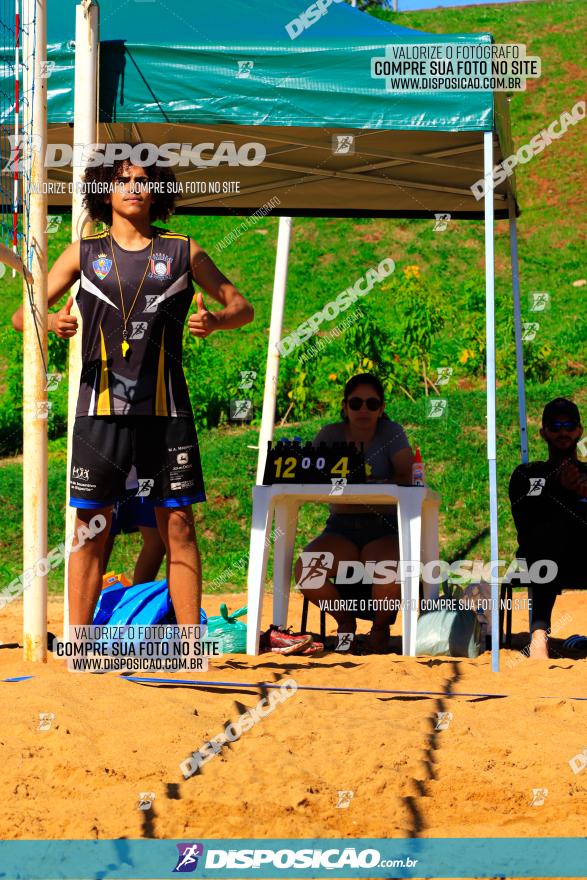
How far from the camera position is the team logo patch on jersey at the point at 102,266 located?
4.09 m

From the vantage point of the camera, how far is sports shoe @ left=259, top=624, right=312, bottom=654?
5.29 meters

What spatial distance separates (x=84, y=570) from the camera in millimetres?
4145

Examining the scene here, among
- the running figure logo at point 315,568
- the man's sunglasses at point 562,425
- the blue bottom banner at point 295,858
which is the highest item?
the man's sunglasses at point 562,425

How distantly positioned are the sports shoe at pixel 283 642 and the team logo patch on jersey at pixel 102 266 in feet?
6.88

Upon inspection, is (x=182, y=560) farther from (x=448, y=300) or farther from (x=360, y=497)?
(x=448, y=300)

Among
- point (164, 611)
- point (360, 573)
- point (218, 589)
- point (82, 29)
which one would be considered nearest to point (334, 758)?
point (164, 611)

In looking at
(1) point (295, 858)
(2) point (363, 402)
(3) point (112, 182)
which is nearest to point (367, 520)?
(2) point (363, 402)

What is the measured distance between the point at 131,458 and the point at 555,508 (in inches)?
98.2

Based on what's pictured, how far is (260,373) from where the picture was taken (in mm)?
15898

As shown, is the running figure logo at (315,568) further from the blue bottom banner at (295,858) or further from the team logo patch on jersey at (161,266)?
the blue bottom banner at (295,858)

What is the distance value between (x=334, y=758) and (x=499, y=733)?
594mm

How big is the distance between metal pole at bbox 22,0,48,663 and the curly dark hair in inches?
8.2

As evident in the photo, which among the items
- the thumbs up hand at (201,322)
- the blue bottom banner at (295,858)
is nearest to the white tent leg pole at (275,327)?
the thumbs up hand at (201,322)

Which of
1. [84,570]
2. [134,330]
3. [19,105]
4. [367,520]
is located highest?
[19,105]
